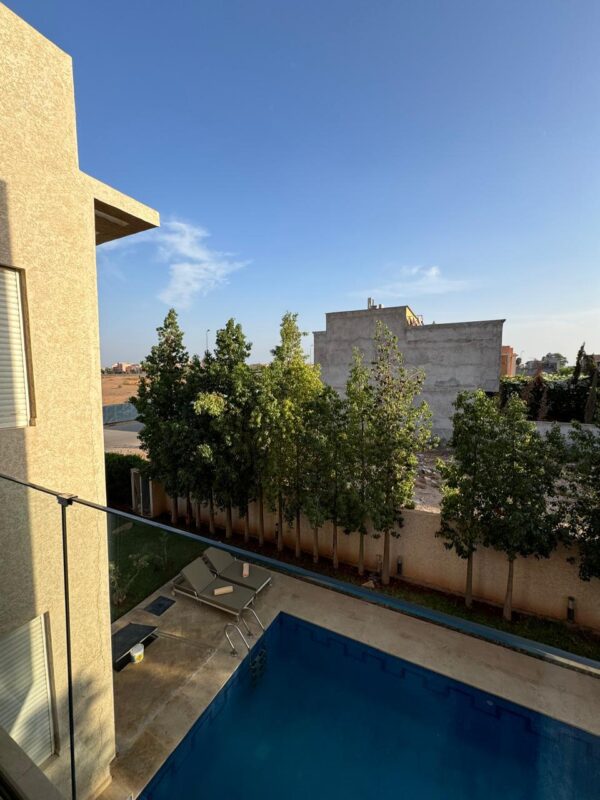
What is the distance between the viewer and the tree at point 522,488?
23.4ft

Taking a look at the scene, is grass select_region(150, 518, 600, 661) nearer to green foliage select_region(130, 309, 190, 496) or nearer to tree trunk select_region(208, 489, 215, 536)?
tree trunk select_region(208, 489, 215, 536)

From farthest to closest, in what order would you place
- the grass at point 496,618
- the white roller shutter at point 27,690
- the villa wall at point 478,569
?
the villa wall at point 478,569 < the grass at point 496,618 < the white roller shutter at point 27,690

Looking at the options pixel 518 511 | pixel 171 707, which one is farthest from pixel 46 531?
pixel 518 511

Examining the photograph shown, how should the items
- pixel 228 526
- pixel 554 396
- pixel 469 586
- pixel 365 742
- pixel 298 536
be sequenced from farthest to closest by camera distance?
pixel 554 396 < pixel 228 526 < pixel 298 536 < pixel 469 586 < pixel 365 742

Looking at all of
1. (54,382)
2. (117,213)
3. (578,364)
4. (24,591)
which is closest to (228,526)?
(24,591)

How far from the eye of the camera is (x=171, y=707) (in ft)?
19.4

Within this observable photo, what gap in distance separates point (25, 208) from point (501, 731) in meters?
8.75

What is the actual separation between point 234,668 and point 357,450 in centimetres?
471

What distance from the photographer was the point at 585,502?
7051 millimetres

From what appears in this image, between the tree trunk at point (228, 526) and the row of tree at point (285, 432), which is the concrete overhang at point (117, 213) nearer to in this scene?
the row of tree at point (285, 432)

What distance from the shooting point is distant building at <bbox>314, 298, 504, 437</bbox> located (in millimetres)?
21391

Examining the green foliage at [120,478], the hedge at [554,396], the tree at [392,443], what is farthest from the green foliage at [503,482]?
the hedge at [554,396]

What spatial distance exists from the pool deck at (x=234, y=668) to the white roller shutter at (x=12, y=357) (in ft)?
15.3

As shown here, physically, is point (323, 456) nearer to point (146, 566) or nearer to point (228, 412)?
point (228, 412)
